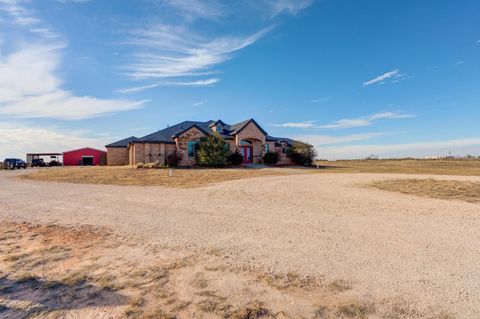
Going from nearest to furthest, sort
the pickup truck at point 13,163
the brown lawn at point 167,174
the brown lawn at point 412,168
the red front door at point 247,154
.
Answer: the brown lawn at point 167,174 < the brown lawn at point 412,168 < the red front door at point 247,154 < the pickup truck at point 13,163

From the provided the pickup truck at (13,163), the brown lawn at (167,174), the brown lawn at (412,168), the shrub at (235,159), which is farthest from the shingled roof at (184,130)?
the pickup truck at (13,163)

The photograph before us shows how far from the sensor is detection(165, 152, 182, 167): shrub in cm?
3023

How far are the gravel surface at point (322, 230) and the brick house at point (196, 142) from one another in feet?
65.2

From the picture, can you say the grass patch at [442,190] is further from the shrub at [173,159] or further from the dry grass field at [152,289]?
the shrub at [173,159]

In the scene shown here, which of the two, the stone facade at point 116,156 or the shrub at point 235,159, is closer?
the shrub at point 235,159

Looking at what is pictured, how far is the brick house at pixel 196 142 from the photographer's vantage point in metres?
31.5

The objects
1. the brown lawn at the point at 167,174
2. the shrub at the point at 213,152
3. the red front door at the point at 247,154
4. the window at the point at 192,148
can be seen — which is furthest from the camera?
the red front door at the point at 247,154

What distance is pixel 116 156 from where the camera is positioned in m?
41.1

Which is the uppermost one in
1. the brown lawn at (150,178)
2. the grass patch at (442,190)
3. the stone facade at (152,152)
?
the stone facade at (152,152)

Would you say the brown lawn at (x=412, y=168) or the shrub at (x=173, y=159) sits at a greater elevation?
the shrub at (x=173, y=159)

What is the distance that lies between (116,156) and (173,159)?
15.5 meters

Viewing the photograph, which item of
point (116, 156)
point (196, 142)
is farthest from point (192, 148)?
point (116, 156)

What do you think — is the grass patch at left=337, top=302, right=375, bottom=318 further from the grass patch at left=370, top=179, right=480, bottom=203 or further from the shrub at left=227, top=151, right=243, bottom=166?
the shrub at left=227, top=151, right=243, bottom=166

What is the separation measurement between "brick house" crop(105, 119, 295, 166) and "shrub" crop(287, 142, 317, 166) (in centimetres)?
115
